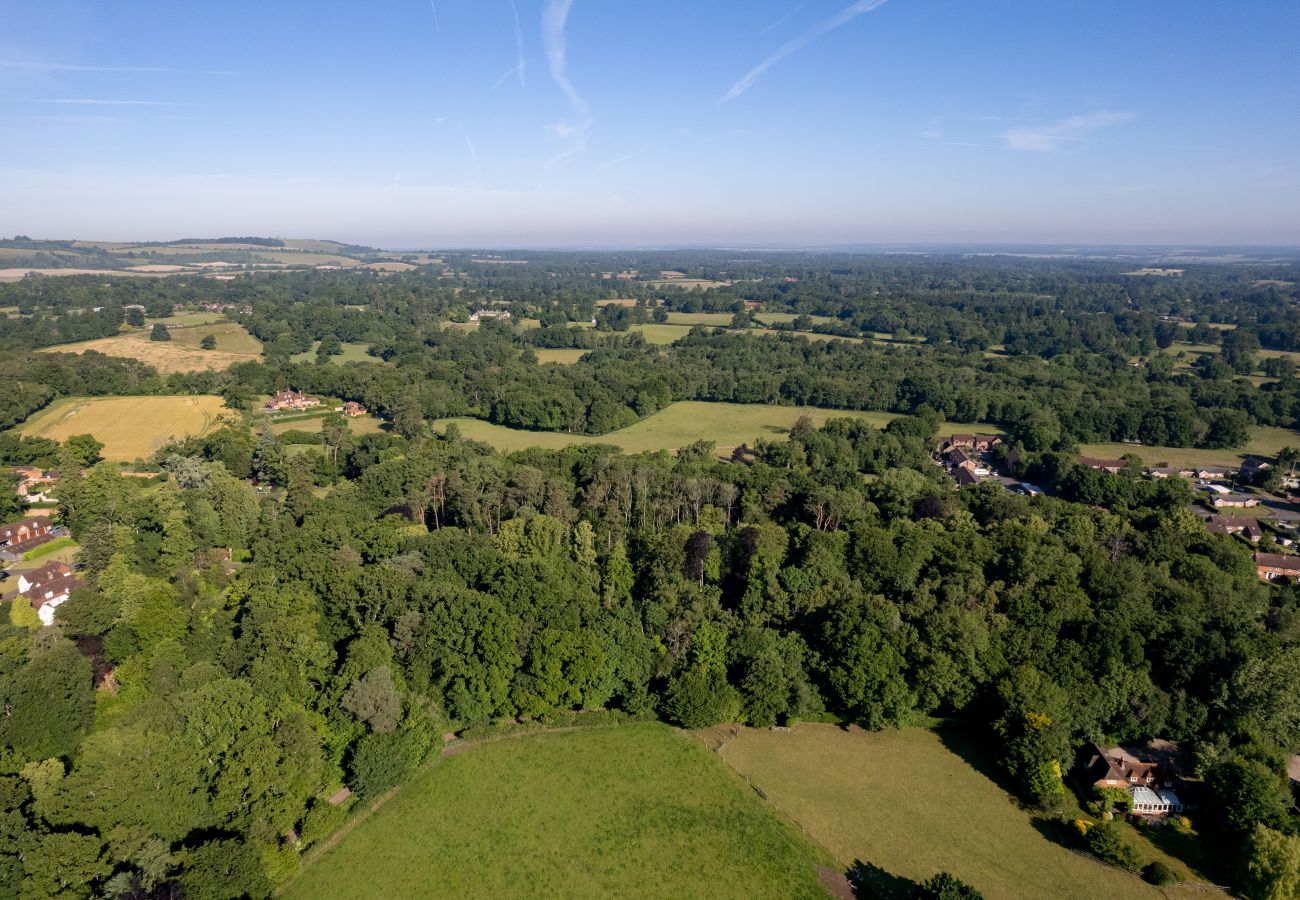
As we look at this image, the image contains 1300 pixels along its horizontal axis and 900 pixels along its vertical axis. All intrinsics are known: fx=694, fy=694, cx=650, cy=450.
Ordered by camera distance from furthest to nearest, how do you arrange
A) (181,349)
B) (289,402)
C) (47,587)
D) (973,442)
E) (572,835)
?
(181,349), (289,402), (973,442), (47,587), (572,835)

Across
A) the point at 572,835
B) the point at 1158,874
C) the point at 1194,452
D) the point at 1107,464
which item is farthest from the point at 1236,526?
the point at 572,835

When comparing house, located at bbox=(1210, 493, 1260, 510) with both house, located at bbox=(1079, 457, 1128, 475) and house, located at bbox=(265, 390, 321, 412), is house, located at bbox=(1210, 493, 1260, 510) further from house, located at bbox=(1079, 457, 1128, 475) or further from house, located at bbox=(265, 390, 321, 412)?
house, located at bbox=(265, 390, 321, 412)

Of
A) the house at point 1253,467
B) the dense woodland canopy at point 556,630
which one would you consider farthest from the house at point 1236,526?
the house at point 1253,467

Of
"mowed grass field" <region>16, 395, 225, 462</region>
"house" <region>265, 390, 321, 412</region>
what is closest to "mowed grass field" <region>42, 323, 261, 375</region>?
"mowed grass field" <region>16, 395, 225, 462</region>

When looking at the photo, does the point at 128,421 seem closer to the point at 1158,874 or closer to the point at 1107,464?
the point at 1158,874

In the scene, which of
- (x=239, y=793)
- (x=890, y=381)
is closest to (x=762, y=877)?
(x=239, y=793)

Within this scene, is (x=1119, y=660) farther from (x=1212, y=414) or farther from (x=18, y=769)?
(x=1212, y=414)

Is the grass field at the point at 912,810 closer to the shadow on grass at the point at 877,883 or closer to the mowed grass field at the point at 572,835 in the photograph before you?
the shadow on grass at the point at 877,883
